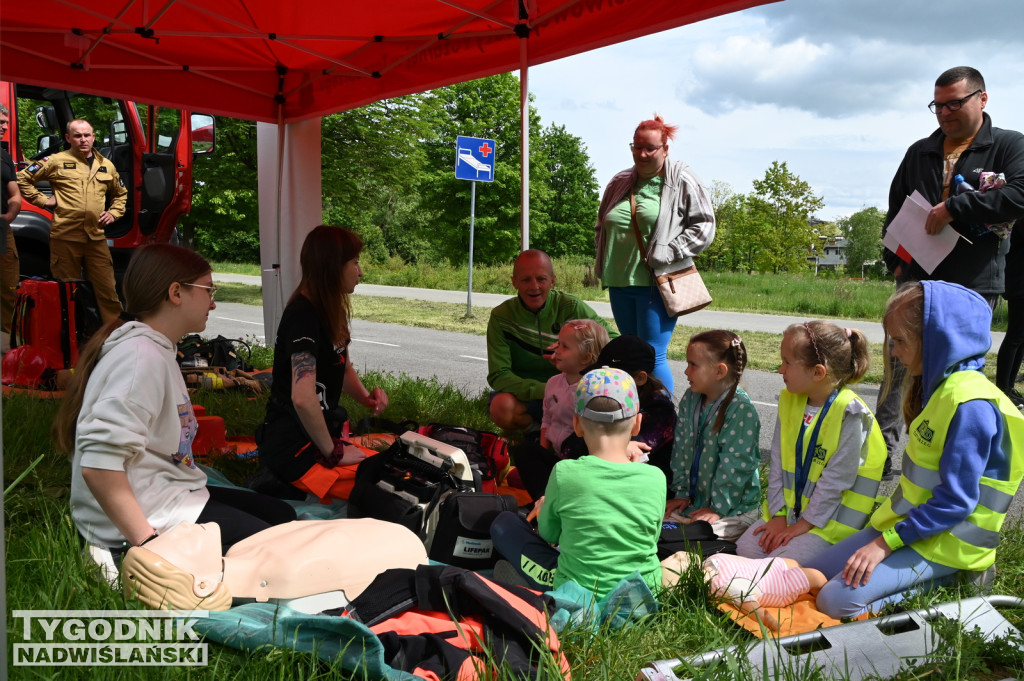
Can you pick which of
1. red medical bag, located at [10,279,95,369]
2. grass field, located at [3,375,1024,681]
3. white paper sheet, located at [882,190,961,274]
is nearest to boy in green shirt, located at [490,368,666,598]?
grass field, located at [3,375,1024,681]

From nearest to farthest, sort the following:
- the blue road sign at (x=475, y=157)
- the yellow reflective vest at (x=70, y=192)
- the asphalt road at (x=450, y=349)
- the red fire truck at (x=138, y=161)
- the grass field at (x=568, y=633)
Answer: the grass field at (x=568, y=633), the asphalt road at (x=450, y=349), the yellow reflective vest at (x=70, y=192), the red fire truck at (x=138, y=161), the blue road sign at (x=475, y=157)

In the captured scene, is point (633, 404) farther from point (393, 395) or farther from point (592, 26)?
point (393, 395)

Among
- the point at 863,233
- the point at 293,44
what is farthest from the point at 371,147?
the point at 863,233

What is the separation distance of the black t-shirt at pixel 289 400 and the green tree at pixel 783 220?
3324 cm

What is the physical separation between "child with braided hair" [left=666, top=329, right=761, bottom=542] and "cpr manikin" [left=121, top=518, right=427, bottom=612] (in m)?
1.35

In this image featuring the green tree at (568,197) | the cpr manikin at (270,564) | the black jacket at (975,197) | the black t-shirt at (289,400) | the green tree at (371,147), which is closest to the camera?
the cpr manikin at (270,564)

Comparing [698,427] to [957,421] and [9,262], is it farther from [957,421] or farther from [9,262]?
[9,262]

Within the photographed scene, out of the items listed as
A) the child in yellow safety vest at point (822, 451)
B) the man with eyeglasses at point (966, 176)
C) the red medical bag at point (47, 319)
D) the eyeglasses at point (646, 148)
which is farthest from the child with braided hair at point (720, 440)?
the red medical bag at point (47, 319)

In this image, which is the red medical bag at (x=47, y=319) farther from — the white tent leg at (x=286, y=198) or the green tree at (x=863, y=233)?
the green tree at (x=863, y=233)

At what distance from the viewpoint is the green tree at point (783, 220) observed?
34812 mm

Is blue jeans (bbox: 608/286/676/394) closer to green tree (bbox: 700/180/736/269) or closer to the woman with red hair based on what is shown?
the woman with red hair

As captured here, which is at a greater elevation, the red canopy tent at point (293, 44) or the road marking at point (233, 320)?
the red canopy tent at point (293, 44)

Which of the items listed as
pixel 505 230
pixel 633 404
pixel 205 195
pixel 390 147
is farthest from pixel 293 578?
pixel 505 230

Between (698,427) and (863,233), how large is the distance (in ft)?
221
